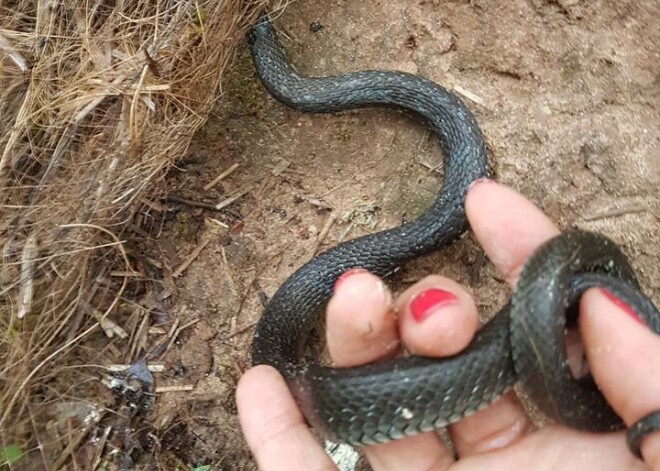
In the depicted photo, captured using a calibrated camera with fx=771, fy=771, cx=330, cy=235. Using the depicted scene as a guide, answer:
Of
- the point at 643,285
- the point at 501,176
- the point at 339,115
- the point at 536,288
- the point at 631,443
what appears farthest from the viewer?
the point at 339,115

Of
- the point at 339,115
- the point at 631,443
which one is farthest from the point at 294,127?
the point at 631,443

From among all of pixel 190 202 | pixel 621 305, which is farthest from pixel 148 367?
pixel 621 305

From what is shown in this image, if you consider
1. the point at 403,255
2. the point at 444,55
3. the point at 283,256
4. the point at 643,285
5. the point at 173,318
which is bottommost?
the point at 173,318

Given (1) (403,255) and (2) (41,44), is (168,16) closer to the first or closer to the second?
(2) (41,44)

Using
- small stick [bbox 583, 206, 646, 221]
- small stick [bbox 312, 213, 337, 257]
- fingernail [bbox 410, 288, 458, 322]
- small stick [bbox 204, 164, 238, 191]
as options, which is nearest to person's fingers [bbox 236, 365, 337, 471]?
fingernail [bbox 410, 288, 458, 322]

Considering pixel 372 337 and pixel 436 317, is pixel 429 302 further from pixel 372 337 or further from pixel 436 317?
pixel 372 337

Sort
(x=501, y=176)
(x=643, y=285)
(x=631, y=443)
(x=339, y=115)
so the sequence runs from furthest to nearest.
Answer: (x=339, y=115)
(x=501, y=176)
(x=643, y=285)
(x=631, y=443)

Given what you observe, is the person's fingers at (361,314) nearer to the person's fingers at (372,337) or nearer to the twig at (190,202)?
the person's fingers at (372,337)
